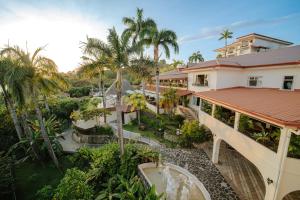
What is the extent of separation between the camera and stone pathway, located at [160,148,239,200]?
1112 cm

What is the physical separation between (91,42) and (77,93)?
42.2 m

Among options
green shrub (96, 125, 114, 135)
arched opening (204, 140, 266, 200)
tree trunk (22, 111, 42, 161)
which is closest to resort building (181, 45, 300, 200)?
arched opening (204, 140, 266, 200)

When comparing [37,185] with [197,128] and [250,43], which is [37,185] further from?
[250,43]

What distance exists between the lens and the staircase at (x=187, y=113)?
933 inches

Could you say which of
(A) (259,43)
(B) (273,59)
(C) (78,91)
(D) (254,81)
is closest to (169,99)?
(D) (254,81)

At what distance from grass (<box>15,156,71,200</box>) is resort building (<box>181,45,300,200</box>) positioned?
15.8 meters

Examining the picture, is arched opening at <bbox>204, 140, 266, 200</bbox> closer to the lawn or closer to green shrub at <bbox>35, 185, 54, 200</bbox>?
the lawn

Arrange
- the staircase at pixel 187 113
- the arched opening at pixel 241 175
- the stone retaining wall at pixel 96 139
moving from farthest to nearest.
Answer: the staircase at pixel 187 113 → the stone retaining wall at pixel 96 139 → the arched opening at pixel 241 175

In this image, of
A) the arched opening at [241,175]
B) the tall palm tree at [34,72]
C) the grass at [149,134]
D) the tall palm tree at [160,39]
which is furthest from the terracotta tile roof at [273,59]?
the tall palm tree at [34,72]

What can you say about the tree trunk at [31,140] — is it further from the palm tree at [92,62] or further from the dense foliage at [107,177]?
the palm tree at [92,62]

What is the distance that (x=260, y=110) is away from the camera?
9.27m

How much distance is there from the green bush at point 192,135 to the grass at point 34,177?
13.3 meters

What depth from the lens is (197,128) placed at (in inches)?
702

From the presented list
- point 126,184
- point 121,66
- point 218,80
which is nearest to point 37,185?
point 126,184
